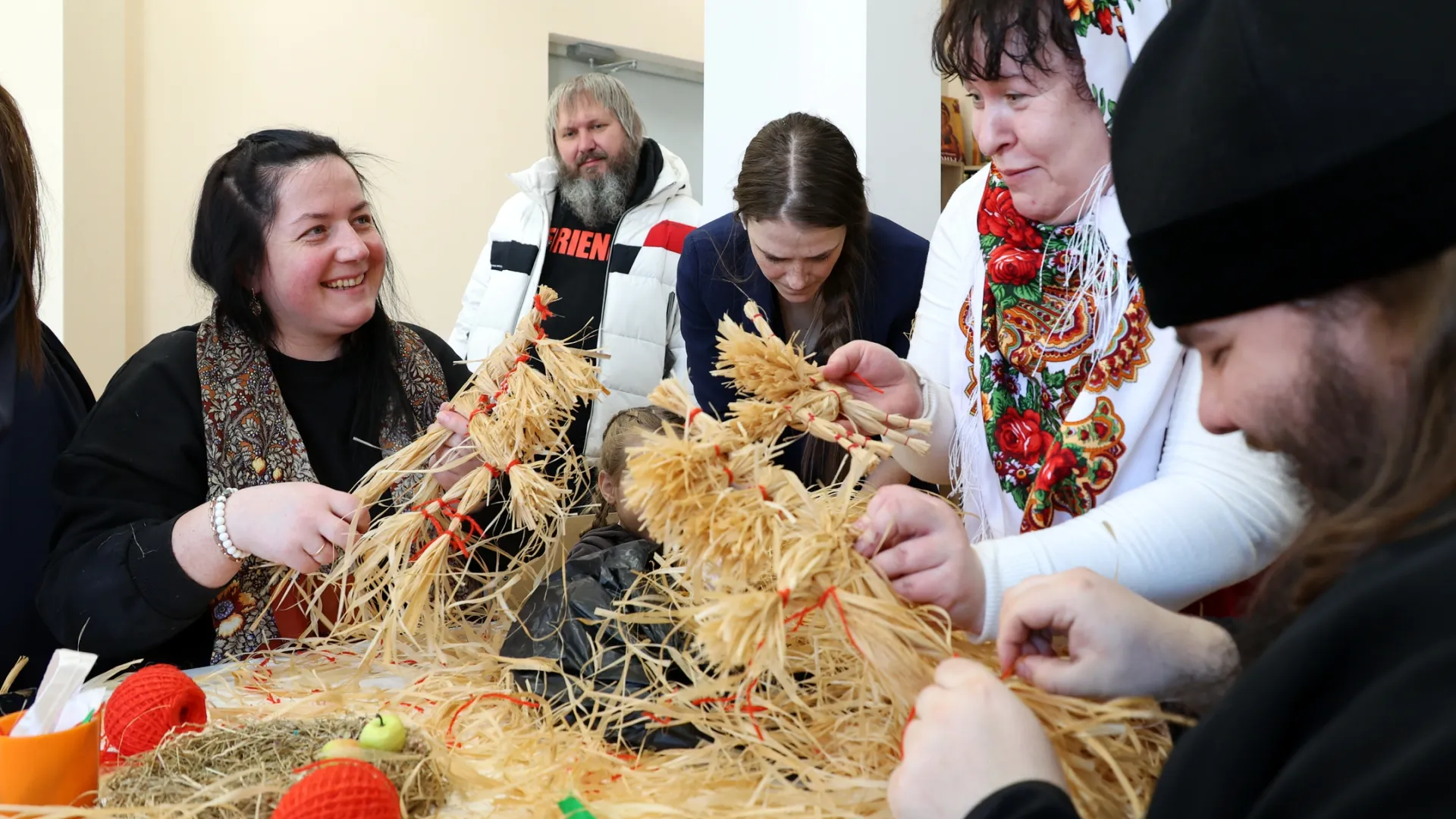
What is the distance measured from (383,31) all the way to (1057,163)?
518 cm

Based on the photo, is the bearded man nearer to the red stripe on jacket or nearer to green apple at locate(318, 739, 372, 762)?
the red stripe on jacket

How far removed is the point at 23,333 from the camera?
1.67 metres

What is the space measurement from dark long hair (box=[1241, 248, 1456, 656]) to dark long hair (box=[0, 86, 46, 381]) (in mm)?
1750

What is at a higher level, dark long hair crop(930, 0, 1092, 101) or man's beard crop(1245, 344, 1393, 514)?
dark long hair crop(930, 0, 1092, 101)

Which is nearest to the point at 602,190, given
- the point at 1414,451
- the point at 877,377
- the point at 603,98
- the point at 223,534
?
the point at 603,98

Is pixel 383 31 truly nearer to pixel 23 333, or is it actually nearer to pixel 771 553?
pixel 23 333

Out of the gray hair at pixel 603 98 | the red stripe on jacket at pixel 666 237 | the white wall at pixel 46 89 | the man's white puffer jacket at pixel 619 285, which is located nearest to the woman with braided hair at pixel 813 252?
the man's white puffer jacket at pixel 619 285

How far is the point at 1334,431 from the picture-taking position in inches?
25.2

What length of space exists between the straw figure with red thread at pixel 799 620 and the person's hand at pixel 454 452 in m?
0.55

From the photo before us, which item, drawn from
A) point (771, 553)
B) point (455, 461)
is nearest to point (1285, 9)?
point (771, 553)

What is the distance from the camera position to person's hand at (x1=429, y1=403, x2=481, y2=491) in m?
1.64

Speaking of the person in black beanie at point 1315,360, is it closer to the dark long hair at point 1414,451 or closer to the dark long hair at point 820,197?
the dark long hair at point 1414,451

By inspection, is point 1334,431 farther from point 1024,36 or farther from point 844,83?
point 844,83

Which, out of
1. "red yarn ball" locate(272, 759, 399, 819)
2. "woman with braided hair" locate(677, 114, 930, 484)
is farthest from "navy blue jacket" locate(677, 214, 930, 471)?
"red yarn ball" locate(272, 759, 399, 819)
